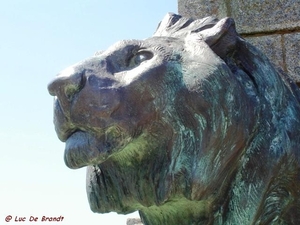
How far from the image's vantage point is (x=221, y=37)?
54.9 inches

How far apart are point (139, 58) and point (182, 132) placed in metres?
0.21

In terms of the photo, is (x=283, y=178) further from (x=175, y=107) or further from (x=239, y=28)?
(x=239, y=28)

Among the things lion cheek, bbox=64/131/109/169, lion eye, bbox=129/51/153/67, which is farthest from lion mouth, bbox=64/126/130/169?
lion eye, bbox=129/51/153/67

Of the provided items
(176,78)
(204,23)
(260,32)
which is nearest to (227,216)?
(176,78)

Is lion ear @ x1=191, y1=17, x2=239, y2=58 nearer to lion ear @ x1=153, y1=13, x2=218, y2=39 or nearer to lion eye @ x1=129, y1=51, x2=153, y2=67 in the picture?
lion ear @ x1=153, y1=13, x2=218, y2=39

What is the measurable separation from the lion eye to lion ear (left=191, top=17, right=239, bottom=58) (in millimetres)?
140

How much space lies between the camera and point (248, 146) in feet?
4.35

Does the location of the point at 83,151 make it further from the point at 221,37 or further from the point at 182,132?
the point at 221,37

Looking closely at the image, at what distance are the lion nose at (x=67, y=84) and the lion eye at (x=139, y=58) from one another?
0.15 metres

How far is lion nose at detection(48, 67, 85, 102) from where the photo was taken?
3.92 feet

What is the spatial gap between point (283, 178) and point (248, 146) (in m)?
0.13

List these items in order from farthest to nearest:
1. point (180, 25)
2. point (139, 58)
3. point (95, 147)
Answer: point (180, 25), point (139, 58), point (95, 147)

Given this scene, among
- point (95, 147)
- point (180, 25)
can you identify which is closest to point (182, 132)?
point (95, 147)

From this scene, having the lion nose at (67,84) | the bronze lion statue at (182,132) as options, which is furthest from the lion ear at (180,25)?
the lion nose at (67,84)
